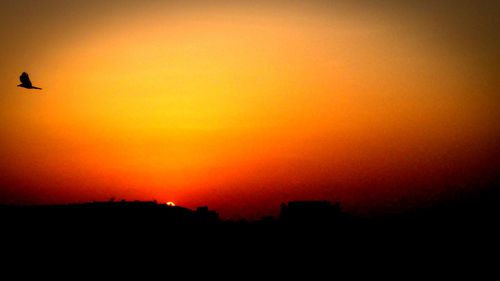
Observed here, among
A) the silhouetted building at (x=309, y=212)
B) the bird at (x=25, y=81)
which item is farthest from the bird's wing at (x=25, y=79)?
the silhouetted building at (x=309, y=212)

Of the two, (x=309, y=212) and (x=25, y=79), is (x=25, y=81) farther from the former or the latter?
(x=309, y=212)

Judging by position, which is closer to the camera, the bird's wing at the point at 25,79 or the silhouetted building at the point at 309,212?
the bird's wing at the point at 25,79

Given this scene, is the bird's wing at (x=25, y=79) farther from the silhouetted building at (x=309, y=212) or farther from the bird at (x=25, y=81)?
the silhouetted building at (x=309, y=212)

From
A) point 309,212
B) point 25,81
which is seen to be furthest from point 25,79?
point 309,212

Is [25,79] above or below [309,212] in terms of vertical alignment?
above

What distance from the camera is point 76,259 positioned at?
113ft

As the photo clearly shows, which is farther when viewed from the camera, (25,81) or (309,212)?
(309,212)

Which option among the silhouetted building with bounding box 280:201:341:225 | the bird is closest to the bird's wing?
the bird

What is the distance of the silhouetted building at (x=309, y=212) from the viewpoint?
68188 mm

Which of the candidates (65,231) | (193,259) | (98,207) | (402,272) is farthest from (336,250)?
(65,231)

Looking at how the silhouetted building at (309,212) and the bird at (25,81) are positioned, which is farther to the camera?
the silhouetted building at (309,212)

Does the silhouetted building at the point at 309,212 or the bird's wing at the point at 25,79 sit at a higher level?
the bird's wing at the point at 25,79

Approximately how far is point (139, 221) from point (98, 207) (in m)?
4.72

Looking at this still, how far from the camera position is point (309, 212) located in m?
70.8
